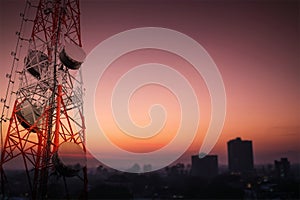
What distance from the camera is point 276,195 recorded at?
3969 cm

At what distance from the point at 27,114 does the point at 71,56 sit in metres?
2.66

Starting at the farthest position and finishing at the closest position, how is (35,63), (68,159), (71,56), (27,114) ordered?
(35,63) → (27,114) → (71,56) → (68,159)

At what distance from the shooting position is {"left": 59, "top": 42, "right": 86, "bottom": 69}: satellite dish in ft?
29.4

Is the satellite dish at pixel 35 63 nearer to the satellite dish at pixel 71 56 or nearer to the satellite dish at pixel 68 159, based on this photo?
the satellite dish at pixel 71 56

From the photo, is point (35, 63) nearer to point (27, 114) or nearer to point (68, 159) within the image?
point (27, 114)

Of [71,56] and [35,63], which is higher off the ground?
[35,63]

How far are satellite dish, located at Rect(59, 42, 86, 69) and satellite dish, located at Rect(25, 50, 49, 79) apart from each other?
57.5 inches

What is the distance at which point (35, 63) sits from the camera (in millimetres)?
10297

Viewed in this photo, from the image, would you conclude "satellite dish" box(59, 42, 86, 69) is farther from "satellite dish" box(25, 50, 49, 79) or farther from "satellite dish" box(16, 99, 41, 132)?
"satellite dish" box(16, 99, 41, 132)

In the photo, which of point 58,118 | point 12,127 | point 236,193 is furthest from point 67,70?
point 236,193

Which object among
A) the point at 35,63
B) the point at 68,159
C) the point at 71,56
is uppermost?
the point at 35,63

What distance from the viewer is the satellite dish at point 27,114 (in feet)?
31.7

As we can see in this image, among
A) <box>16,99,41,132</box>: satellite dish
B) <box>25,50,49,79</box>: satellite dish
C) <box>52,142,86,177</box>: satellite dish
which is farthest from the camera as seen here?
<box>25,50,49,79</box>: satellite dish

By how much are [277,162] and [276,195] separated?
2038 cm
